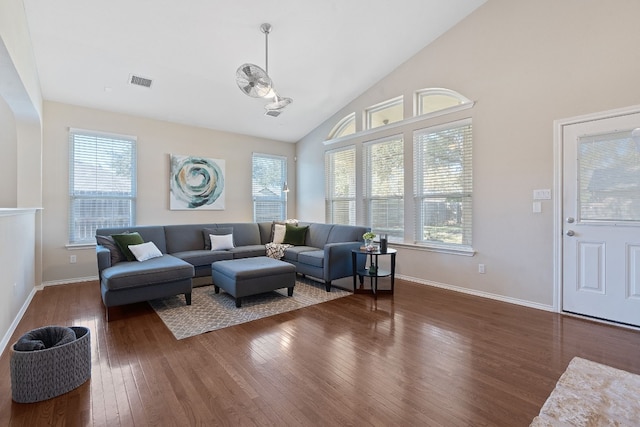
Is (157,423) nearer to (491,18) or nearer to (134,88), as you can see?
(134,88)

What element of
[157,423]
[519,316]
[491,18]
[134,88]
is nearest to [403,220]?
[519,316]

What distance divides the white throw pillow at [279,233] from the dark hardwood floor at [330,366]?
2.24 m

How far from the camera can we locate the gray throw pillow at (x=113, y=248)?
3.84 meters

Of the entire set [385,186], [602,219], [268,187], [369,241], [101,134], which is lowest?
[369,241]

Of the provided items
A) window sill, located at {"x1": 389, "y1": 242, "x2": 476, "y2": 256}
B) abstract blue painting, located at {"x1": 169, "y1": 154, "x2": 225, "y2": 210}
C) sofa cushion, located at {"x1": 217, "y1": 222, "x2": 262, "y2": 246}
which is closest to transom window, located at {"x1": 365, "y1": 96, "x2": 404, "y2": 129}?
window sill, located at {"x1": 389, "y1": 242, "x2": 476, "y2": 256}

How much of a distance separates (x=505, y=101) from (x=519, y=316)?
2.53m

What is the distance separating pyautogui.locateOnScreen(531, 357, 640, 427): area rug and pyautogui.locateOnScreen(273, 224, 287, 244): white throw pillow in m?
4.22

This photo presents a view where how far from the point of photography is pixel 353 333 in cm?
286

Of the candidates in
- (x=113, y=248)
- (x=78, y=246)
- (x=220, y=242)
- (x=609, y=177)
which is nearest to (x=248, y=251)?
(x=220, y=242)

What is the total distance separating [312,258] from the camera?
14.7ft

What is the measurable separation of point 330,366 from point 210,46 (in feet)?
12.7

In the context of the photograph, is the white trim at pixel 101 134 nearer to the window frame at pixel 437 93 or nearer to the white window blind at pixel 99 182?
the white window blind at pixel 99 182

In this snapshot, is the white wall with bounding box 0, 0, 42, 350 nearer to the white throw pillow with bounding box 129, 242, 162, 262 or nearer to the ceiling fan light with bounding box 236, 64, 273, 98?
the white throw pillow with bounding box 129, 242, 162, 262

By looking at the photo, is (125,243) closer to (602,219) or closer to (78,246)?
(78,246)
